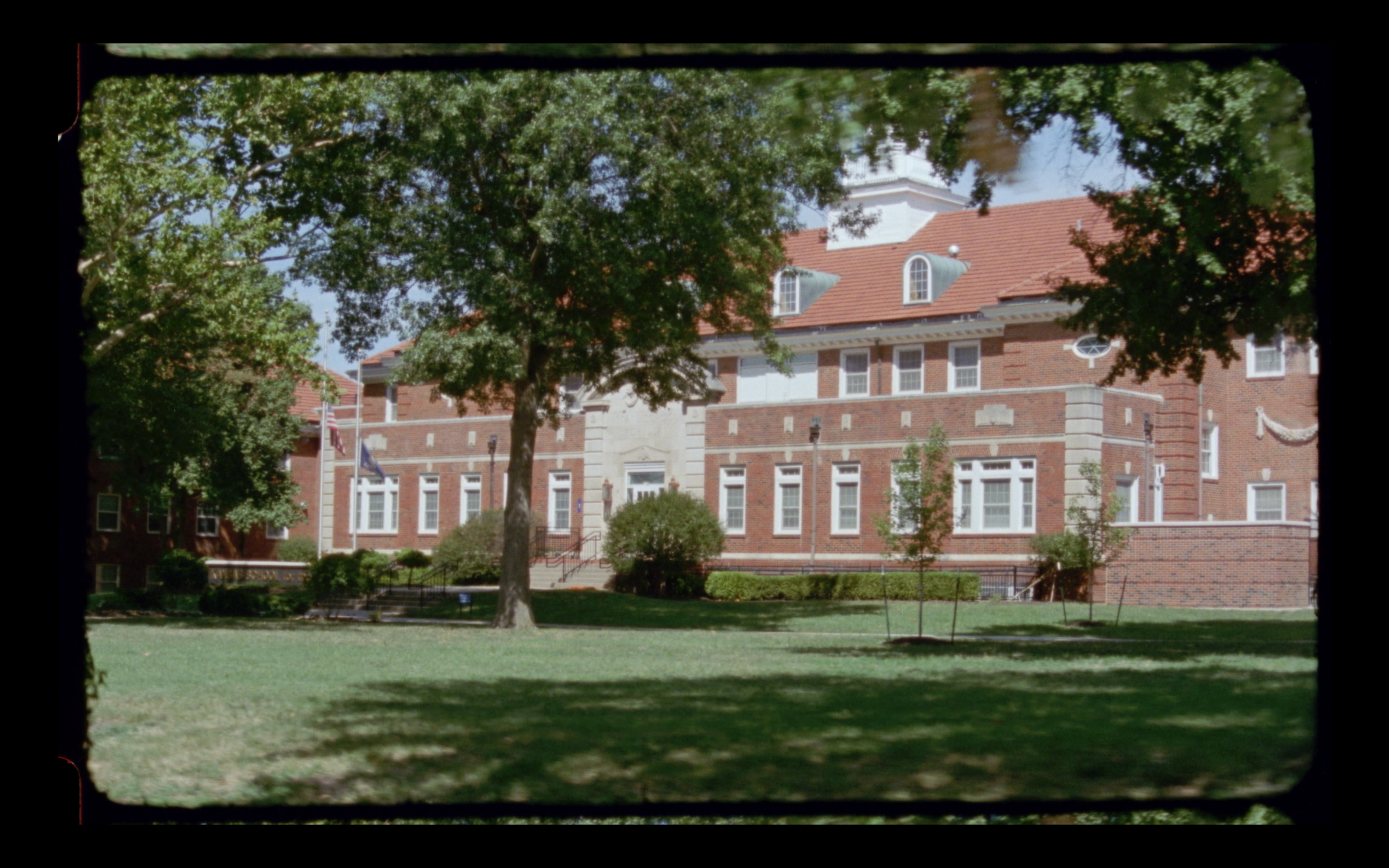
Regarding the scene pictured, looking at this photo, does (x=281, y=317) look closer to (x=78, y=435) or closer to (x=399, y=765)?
(x=399, y=765)

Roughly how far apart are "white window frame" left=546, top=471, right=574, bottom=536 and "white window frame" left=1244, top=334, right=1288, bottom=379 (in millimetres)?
29753

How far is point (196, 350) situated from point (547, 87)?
7796 mm

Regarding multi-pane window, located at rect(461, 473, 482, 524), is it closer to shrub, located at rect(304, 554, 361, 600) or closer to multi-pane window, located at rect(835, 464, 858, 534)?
shrub, located at rect(304, 554, 361, 600)

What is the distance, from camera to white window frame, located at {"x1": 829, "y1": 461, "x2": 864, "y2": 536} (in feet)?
117

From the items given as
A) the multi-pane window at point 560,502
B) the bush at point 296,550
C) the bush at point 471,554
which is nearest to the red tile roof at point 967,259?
the bush at point 471,554

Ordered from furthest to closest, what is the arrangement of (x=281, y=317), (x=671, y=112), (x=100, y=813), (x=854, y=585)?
(x=854, y=585)
(x=281, y=317)
(x=671, y=112)
(x=100, y=813)

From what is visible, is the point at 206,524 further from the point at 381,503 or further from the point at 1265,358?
the point at 1265,358

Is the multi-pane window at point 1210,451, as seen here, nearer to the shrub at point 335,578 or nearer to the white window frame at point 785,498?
the white window frame at point 785,498

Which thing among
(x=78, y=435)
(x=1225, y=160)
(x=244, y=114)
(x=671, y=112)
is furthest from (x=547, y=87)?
(x=78, y=435)

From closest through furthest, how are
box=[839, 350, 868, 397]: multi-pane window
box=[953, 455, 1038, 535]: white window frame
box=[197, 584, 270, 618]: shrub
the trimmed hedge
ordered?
box=[197, 584, 270, 618]: shrub, the trimmed hedge, box=[953, 455, 1038, 535]: white window frame, box=[839, 350, 868, 397]: multi-pane window

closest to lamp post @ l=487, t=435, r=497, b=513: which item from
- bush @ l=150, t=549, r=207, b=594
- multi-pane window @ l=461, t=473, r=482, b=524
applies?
multi-pane window @ l=461, t=473, r=482, b=524

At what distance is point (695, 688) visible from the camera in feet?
40.2

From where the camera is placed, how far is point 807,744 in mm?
8242

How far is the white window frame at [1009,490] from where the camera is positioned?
33.0 m
